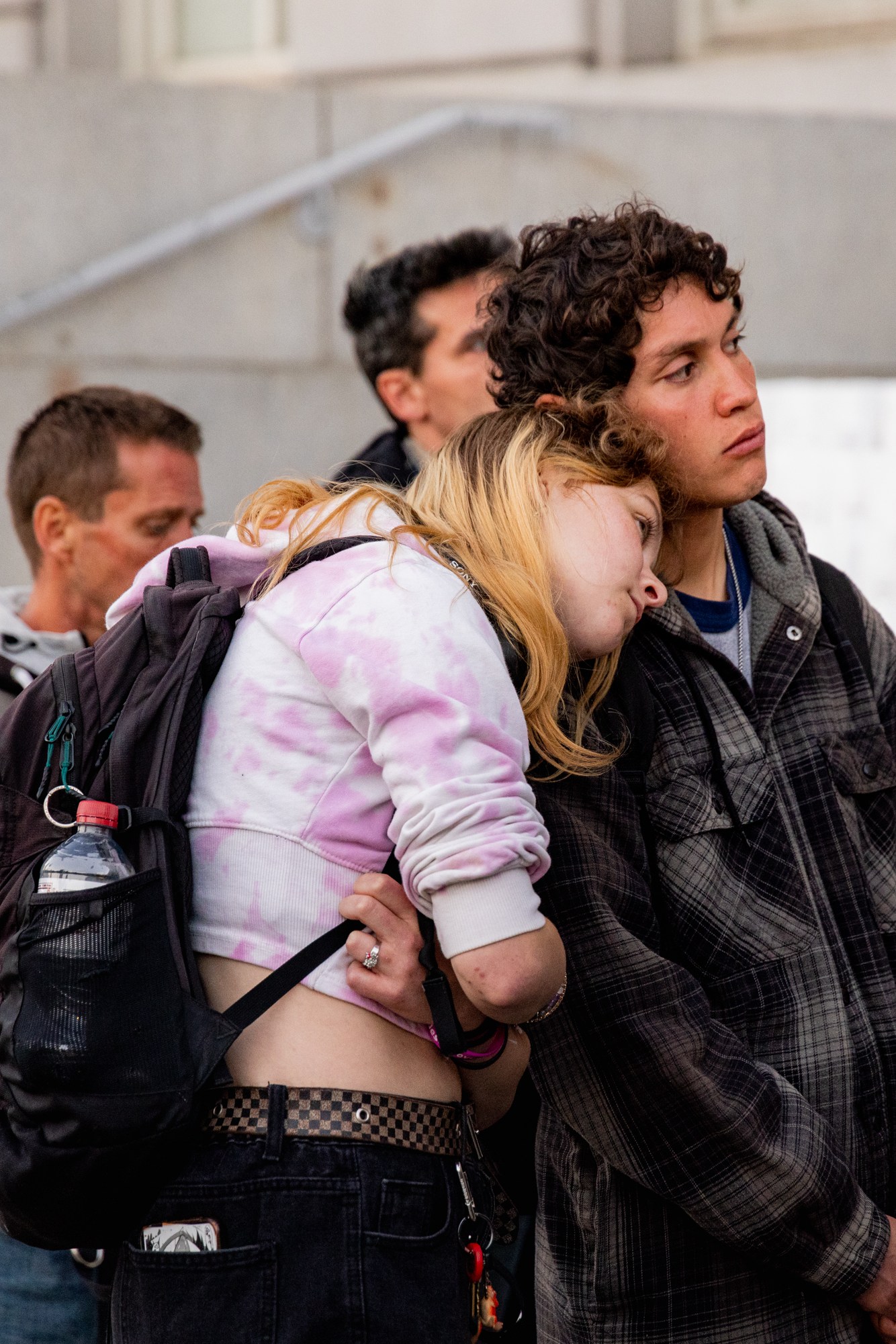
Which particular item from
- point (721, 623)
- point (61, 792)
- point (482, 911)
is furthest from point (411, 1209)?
point (721, 623)

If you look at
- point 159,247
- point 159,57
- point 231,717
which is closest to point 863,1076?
point 231,717

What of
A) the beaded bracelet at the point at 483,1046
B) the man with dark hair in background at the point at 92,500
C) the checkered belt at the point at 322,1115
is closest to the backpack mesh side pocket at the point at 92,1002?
the checkered belt at the point at 322,1115

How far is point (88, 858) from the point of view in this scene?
1624mm

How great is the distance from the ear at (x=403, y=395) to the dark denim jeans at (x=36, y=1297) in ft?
7.54

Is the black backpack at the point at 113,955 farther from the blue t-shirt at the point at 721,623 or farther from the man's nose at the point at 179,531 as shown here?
the man's nose at the point at 179,531

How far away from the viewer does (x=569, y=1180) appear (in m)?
2.17

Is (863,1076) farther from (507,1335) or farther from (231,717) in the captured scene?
(231,717)

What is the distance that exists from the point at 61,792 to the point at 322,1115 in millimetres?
474

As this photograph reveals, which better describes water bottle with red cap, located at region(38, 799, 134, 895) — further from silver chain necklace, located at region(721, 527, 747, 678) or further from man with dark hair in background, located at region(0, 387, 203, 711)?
man with dark hair in background, located at region(0, 387, 203, 711)

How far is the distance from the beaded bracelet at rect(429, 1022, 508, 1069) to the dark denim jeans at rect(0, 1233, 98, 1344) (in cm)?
113

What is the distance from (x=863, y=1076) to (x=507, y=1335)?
676 millimetres

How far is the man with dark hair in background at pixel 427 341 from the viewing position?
3928mm

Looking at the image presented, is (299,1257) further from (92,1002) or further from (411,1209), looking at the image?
(92,1002)

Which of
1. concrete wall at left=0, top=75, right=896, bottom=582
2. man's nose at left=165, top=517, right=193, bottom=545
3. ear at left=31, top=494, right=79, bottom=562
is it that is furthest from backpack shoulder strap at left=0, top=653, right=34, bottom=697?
concrete wall at left=0, top=75, right=896, bottom=582
